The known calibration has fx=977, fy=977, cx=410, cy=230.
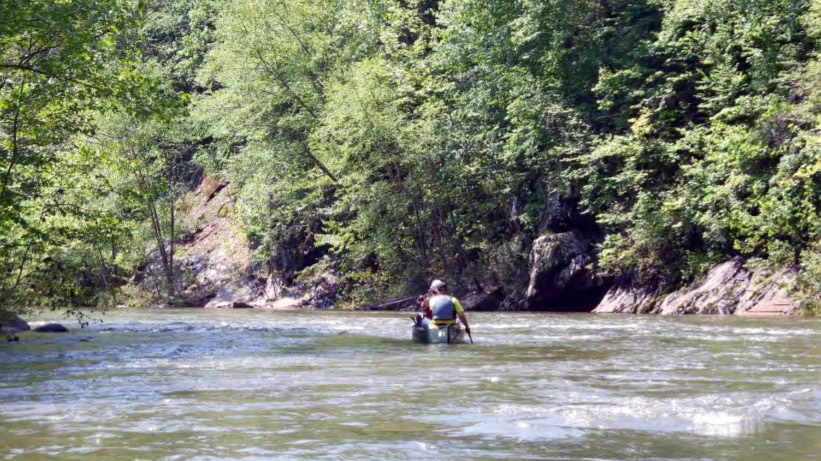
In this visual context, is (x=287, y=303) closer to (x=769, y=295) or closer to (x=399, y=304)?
(x=399, y=304)

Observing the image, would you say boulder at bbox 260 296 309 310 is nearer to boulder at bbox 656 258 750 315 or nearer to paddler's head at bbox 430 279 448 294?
boulder at bbox 656 258 750 315

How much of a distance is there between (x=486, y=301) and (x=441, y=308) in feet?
49.4

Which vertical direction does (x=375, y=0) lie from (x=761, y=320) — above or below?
above

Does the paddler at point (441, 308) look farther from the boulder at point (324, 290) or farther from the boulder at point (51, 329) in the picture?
the boulder at point (324, 290)

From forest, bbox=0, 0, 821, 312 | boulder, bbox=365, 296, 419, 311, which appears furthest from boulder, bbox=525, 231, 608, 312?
boulder, bbox=365, 296, 419, 311

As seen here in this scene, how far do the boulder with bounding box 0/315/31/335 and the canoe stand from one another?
8.30 m

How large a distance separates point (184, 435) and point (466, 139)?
28718mm

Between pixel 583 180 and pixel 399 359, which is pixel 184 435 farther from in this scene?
pixel 583 180

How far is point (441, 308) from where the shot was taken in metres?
19.1

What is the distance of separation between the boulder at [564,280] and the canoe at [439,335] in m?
12.8

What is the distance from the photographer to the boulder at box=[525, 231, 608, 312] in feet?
103

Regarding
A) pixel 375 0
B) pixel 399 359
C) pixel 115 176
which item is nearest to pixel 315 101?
pixel 375 0

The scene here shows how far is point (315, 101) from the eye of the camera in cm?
4203

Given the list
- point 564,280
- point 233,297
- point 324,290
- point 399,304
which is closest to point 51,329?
point 399,304
